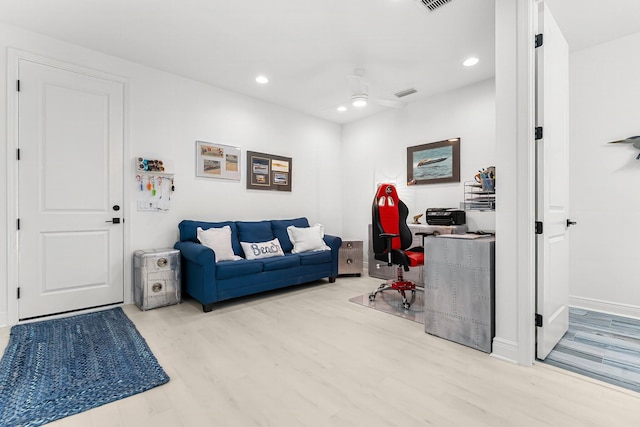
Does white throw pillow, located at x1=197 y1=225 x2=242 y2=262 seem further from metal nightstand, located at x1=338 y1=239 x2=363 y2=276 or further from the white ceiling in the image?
the white ceiling

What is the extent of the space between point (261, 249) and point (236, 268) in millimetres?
585

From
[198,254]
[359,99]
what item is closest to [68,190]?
[198,254]

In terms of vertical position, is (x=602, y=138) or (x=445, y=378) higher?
(x=602, y=138)

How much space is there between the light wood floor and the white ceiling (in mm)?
2771

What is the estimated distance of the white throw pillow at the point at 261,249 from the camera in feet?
12.3

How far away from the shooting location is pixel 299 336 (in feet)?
8.29

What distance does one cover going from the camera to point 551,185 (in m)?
2.19

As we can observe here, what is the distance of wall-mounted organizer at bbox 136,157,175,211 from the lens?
136 inches

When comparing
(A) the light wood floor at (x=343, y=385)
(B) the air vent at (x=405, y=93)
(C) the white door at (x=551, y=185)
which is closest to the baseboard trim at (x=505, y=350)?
(A) the light wood floor at (x=343, y=385)

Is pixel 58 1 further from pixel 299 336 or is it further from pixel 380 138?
pixel 380 138

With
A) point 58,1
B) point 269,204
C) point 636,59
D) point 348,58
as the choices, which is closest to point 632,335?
point 636,59

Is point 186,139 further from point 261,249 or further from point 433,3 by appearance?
point 433,3

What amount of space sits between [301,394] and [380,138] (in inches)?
166

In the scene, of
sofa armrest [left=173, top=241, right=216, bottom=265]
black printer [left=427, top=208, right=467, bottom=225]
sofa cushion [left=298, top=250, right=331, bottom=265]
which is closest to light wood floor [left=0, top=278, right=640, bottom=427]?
sofa armrest [left=173, top=241, right=216, bottom=265]
